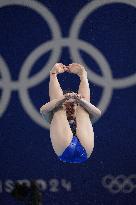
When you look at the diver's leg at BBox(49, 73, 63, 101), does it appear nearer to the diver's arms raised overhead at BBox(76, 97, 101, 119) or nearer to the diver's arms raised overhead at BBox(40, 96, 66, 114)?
the diver's arms raised overhead at BBox(40, 96, 66, 114)

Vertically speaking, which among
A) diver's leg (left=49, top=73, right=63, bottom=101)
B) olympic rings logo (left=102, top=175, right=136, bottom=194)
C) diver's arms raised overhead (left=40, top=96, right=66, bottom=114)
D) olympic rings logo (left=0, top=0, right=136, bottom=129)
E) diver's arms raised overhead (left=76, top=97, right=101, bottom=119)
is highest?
olympic rings logo (left=0, top=0, right=136, bottom=129)

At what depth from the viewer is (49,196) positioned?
6.97 metres

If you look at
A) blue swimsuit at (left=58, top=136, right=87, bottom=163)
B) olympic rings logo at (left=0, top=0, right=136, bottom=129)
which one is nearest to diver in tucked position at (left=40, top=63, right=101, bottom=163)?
blue swimsuit at (left=58, top=136, right=87, bottom=163)

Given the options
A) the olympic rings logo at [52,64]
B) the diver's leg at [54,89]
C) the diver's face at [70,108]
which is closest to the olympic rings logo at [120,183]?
the olympic rings logo at [52,64]

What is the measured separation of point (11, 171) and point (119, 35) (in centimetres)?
270

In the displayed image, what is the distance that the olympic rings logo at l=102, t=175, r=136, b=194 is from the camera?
6.94m

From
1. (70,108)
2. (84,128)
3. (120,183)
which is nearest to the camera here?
(84,128)

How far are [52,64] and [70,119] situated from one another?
222cm

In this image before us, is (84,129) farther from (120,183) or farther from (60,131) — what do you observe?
(120,183)

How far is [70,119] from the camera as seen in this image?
4.97 m

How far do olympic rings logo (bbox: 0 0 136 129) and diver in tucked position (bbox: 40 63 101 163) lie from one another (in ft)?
6.67

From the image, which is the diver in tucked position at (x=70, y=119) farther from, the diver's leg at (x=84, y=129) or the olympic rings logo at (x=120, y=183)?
the olympic rings logo at (x=120, y=183)

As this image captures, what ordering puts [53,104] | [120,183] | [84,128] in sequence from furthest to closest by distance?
[120,183], [84,128], [53,104]

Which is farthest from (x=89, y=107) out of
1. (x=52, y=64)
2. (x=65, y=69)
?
(x=52, y=64)
